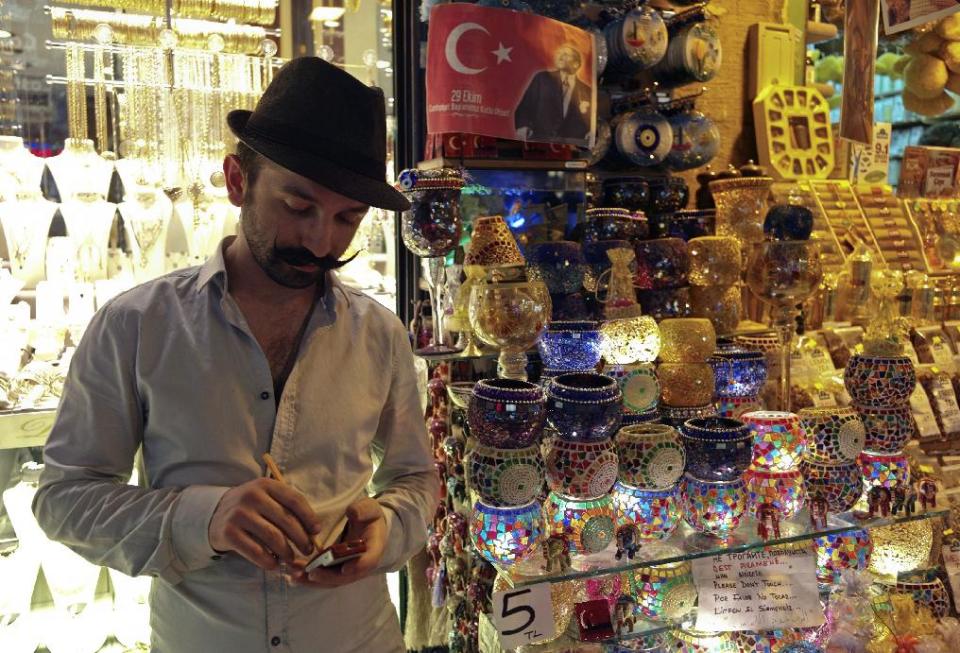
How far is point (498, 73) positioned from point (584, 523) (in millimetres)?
1010

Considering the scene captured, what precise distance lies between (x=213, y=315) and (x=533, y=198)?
1040mm

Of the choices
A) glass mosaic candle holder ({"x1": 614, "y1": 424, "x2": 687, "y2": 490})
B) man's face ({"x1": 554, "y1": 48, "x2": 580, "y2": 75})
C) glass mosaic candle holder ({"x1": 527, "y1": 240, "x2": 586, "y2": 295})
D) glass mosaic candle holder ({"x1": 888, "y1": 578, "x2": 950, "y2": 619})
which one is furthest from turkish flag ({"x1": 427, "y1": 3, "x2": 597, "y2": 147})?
glass mosaic candle holder ({"x1": 888, "y1": 578, "x2": 950, "y2": 619})

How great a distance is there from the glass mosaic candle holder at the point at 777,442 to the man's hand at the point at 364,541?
2.76 ft

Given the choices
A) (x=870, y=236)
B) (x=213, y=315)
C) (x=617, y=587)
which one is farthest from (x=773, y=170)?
(x=213, y=315)

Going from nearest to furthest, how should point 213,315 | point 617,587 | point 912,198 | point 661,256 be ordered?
point 213,315
point 617,587
point 661,256
point 912,198

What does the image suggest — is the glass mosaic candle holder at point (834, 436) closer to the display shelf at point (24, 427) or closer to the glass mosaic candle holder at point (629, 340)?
the glass mosaic candle holder at point (629, 340)

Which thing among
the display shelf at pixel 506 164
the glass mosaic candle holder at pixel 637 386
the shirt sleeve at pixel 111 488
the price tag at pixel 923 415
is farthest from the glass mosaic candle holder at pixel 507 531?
the price tag at pixel 923 415

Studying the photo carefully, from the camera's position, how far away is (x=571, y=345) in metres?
1.75

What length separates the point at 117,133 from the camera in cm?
243

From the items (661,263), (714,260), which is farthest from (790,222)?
(661,263)

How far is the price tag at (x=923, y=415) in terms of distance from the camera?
2.44 meters

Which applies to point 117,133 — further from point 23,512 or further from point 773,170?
point 773,170

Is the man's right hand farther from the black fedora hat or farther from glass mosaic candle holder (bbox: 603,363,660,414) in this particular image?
glass mosaic candle holder (bbox: 603,363,660,414)

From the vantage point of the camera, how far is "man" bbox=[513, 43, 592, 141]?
190 cm
